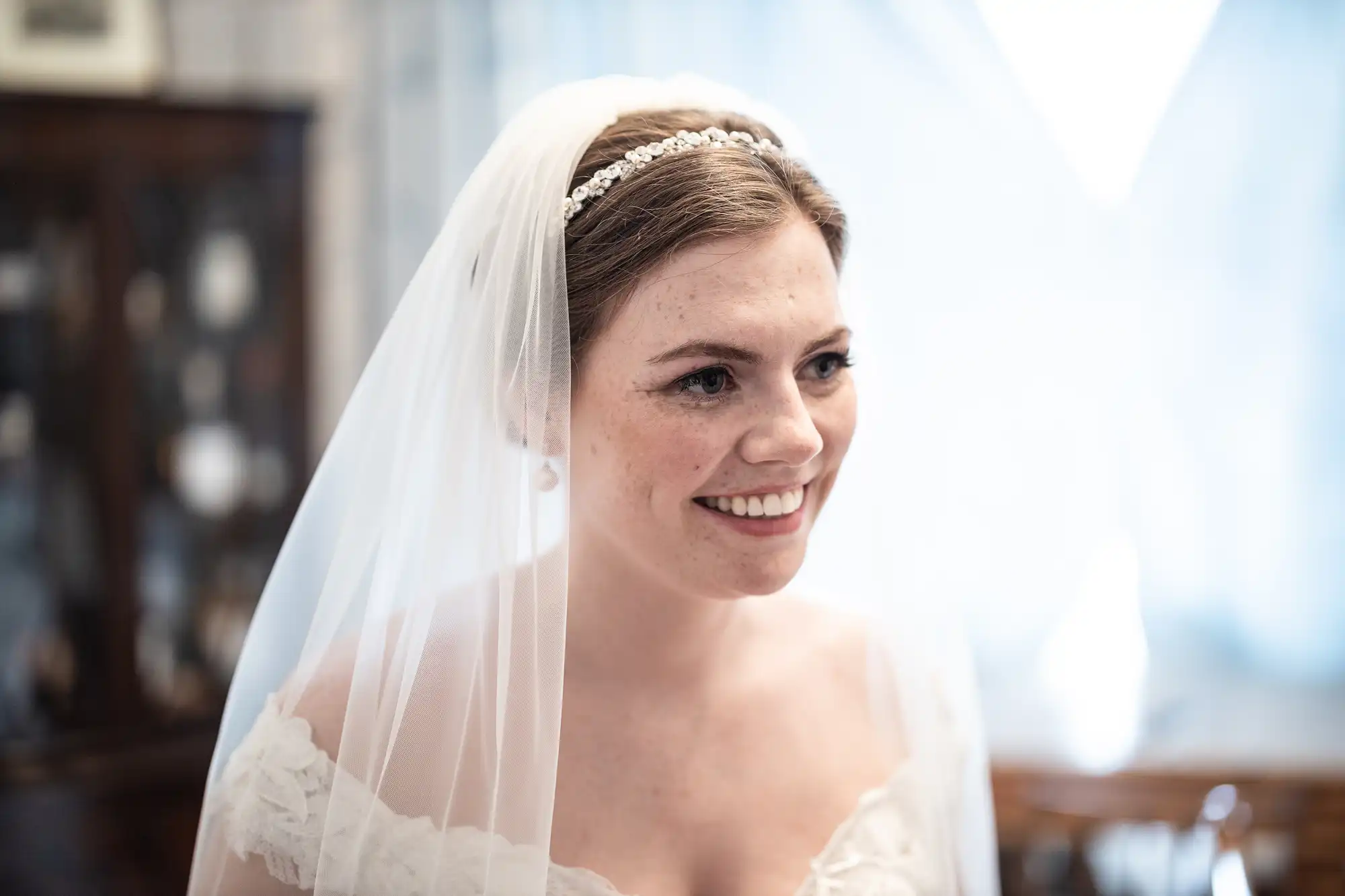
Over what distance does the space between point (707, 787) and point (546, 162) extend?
82 cm

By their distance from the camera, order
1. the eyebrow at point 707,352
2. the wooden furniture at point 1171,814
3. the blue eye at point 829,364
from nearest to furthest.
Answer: the eyebrow at point 707,352
the blue eye at point 829,364
the wooden furniture at point 1171,814

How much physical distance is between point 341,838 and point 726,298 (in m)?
0.75

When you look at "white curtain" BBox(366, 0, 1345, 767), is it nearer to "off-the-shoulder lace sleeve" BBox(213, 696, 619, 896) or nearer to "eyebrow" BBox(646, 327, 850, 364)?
"eyebrow" BBox(646, 327, 850, 364)

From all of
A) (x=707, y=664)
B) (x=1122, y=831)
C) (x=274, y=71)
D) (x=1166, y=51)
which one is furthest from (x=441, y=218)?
(x=1122, y=831)

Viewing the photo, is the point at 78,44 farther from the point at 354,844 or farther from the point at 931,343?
the point at 354,844

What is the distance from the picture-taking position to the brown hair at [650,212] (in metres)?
1.26

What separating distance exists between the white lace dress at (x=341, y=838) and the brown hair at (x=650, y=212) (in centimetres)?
57

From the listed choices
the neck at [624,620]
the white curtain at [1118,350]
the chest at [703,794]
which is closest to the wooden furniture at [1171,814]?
the white curtain at [1118,350]

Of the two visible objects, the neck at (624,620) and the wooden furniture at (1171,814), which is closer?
the neck at (624,620)

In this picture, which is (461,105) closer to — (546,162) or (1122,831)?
(546,162)

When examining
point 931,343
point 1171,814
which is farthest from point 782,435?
point 931,343

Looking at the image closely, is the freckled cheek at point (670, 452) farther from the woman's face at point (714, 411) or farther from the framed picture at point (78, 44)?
the framed picture at point (78, 44)

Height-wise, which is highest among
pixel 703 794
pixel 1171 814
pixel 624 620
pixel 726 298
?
pixel 726 298

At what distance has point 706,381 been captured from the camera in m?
1.26
